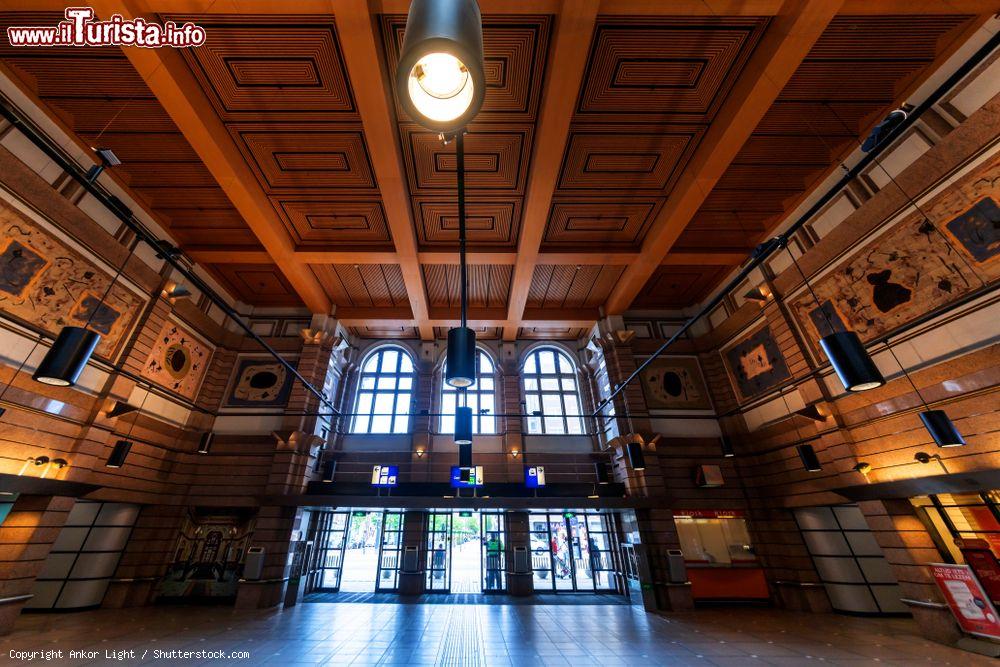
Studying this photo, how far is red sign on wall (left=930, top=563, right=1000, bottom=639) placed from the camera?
492 centimetres

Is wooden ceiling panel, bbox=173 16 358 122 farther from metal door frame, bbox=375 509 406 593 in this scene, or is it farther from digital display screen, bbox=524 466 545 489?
metal door frame, bbox=375 509 406 593

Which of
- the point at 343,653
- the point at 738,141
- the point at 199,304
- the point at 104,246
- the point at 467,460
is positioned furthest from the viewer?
the point at 199,304

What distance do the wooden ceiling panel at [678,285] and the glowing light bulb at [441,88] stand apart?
1006 cm

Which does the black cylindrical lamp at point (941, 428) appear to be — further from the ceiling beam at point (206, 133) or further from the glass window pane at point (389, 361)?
the glass window pane at point (389, 361)

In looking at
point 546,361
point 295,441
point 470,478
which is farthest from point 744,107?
point 295,441

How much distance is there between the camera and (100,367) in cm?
729

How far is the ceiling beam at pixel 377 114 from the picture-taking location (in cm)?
508

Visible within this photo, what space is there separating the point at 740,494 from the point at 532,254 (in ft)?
26.0

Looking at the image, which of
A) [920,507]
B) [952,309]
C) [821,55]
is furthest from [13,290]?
[920,507]

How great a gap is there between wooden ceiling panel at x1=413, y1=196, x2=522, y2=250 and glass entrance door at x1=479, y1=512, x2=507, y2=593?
737 cm

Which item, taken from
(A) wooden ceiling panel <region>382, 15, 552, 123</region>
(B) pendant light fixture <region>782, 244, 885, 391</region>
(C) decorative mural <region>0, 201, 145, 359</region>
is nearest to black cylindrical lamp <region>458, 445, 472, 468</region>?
(B) pendant light fixture <region>782, 244, 885, 391</region>

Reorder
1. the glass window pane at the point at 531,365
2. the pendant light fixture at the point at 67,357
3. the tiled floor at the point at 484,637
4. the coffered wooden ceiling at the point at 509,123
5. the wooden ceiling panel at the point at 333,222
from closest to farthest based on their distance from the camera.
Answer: the pendant light fixture at the point at 67,357 < the tiled floor at the point at 484,637 < the coffered wooden ceiling at the point at 509,123 < the wooden ceiling panel at the point at 333,222 < the glass window pane at the point at 531,365

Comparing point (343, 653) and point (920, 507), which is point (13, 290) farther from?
point (920, 507)

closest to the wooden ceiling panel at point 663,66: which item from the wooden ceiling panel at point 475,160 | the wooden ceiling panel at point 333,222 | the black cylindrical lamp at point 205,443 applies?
the wooden ceiling panel at point 475,160
